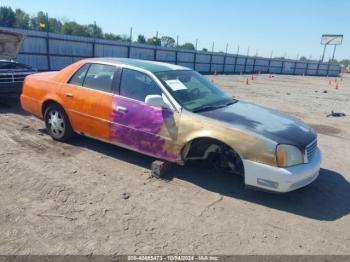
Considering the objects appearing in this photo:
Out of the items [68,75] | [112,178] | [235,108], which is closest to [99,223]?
[112,178]

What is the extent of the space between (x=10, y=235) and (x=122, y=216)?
1122 millimetres

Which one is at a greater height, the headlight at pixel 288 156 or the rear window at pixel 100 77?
the rear window at pixel 100 77

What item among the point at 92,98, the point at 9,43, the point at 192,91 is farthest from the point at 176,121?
the point at 9,43

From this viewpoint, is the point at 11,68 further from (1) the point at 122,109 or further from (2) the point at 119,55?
(2) the point at 119,55

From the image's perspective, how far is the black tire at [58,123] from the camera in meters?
5.84

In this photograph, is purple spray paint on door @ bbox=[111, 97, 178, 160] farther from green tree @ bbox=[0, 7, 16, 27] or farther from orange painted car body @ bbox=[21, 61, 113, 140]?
green tree @ bbox=[0, 7, 16, 27]

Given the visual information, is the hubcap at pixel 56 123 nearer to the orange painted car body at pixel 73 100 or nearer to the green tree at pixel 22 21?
the orange painted car body at pixel 73 100

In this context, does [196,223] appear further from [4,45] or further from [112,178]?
[4,45]

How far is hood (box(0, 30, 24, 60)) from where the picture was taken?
31.0 ft

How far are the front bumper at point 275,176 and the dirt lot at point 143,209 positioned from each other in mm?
298

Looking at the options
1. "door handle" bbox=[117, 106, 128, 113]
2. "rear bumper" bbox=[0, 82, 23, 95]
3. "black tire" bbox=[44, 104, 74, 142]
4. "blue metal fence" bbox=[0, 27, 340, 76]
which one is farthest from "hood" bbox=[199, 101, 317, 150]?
"blue metal fence" bbox=[0, 27, 340, 76]

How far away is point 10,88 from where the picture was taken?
27.0ft

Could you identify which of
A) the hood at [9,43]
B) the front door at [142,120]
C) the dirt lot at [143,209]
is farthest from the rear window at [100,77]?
the hood at [9,43]

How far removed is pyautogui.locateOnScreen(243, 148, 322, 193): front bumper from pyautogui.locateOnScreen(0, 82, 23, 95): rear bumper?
256 inches
